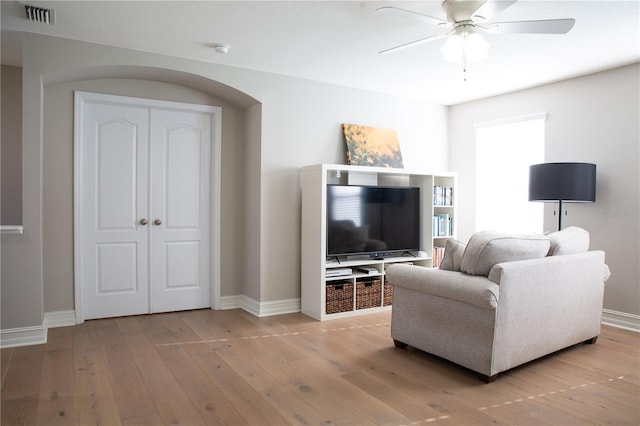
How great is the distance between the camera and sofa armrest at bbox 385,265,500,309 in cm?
279

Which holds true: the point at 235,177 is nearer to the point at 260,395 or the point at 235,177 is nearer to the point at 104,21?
the point at 104,21

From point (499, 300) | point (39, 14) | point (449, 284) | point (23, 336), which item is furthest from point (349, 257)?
point (39, 14)

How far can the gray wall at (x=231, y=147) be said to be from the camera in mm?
3605

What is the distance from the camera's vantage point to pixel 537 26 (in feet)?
8.94

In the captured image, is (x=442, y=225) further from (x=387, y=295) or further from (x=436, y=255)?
(x=387, y=295)

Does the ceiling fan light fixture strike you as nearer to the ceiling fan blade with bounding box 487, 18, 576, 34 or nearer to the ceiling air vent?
the ceiling fan blade with bounding box 487, 18, 576, 34

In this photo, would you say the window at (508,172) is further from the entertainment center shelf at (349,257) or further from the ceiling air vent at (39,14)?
the ceiling air vent at (39,14)

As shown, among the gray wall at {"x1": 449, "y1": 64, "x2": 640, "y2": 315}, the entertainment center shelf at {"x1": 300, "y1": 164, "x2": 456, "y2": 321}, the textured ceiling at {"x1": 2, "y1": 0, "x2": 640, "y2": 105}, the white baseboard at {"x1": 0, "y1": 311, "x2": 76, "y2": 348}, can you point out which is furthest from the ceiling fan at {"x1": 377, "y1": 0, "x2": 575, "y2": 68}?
→ the white baseboard at {"x1": 0, "y1": 311, "x2": 76, "y2": 348}

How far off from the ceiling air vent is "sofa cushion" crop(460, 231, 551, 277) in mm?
3361

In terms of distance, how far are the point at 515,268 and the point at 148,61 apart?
3462 mm

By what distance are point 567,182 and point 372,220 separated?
1.87 meters

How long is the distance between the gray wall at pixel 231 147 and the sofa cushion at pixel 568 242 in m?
2.45

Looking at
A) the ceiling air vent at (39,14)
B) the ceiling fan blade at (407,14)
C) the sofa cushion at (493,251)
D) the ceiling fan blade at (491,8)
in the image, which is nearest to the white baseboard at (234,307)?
the sofa cushion at (493,251)

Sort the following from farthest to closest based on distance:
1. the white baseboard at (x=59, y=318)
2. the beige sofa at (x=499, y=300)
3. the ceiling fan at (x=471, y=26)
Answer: the white baseboard at (x=59, y=318) < the beige sofa at (x=499, y=300) < the ceiling fan at (x=471, y=26)
